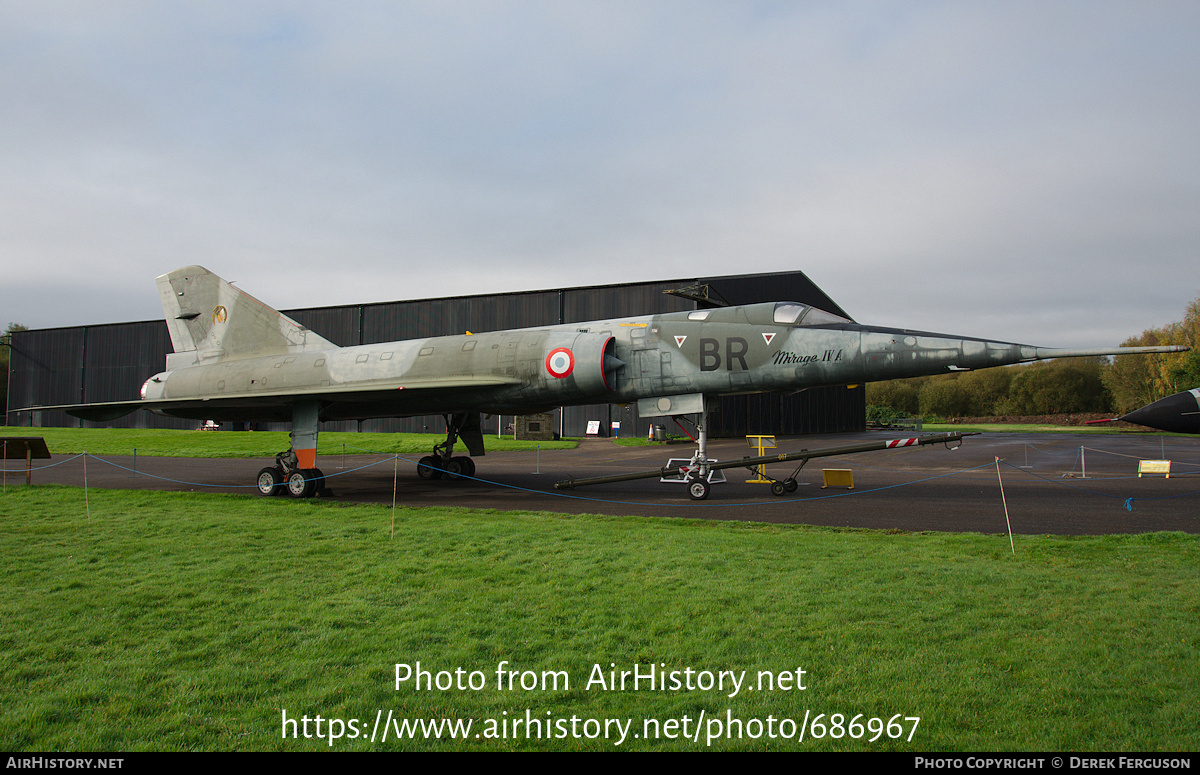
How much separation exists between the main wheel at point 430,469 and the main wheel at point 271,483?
3.61 metres

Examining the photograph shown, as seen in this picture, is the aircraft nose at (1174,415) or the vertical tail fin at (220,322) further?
the vertical tail fin at (220,322)

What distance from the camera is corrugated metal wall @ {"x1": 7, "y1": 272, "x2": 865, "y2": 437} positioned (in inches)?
1432

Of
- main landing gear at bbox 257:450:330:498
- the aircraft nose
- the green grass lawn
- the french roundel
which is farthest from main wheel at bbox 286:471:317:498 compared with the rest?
the aircraft nose

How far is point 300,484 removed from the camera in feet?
40.4

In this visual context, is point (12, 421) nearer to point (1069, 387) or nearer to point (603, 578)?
point (603, 578)

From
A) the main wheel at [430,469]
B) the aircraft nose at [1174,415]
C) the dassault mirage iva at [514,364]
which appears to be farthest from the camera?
the main wheel at [430,469]

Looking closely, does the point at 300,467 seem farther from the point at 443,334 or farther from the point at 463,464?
the point at 443,334

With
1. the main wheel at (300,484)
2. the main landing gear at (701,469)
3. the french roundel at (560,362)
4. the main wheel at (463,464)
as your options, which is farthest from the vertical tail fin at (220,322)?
the main landing gear at (701,469)

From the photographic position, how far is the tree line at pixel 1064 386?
38234 mm

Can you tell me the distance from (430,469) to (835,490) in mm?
9452

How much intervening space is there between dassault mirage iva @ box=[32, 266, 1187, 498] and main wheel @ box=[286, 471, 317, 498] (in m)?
0.03

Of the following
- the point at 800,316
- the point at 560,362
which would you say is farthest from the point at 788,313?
the point at 560,362

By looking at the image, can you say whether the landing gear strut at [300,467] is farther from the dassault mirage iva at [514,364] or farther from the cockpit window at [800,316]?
the cockpit window at [800,316]

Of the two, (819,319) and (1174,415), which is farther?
(819,319)
